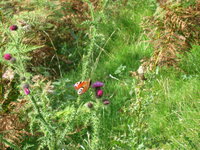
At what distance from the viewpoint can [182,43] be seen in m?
3.22

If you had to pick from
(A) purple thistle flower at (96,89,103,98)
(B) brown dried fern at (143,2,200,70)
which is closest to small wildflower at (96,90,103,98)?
(A) purple thistle flower at (96,89,103,98)

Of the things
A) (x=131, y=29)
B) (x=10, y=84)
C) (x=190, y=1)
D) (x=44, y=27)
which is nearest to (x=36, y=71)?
(x=44, y=27)

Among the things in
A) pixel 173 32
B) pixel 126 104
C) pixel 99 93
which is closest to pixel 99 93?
pixel 99 93

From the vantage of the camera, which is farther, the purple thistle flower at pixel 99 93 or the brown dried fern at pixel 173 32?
the brown dried fern at pixel 173 32

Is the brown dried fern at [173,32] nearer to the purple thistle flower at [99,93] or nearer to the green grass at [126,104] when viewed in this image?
the green grass at [126,104]

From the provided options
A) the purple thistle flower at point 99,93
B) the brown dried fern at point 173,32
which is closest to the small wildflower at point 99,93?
the purple thistle flower at point 99,93

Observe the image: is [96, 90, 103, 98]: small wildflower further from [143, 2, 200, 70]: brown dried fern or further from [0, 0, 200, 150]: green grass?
[143, 2, 200, 70]: brown dried fern

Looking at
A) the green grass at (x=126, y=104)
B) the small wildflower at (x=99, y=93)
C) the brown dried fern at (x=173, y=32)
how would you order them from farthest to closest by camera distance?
the brown dried fern at (x=173, y=32), the green grass at (x=126, y=104), the small wildflower at (x=99, y=93)

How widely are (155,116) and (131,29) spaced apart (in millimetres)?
1895

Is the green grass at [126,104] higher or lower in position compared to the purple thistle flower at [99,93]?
lower

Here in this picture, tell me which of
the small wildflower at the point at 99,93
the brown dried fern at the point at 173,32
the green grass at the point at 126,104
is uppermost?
the small wildflower at the point at 99,93

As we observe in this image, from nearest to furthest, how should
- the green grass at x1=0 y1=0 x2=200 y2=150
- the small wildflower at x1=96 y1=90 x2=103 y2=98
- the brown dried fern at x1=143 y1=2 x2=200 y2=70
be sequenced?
the small wildflower at x1=96 y1=90 x2=103 y2=98 < the green grass at x1=0 y1=0 x2=200 y2=150 < the brown dried fern at x1=143 y1=2 x2=200 y2=70

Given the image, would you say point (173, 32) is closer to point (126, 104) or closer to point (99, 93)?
point (126, 104)

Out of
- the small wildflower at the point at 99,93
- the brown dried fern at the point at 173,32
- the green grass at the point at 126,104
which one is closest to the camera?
the small wildflower at the point at 99,93
